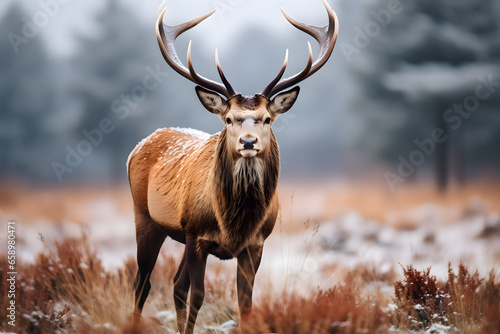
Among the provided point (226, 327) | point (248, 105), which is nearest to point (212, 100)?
point (248, 105)

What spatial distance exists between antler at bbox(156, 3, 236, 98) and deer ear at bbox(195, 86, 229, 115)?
0.13 m

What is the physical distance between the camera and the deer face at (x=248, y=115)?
3857mm

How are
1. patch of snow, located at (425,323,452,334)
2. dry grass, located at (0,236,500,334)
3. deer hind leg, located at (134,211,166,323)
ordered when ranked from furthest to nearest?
1. deer hind leg, located at (134,211,166,323)
2. patch of snow, located at (425,323,452,334)
3. dry grass, located at (0,236,500,334)

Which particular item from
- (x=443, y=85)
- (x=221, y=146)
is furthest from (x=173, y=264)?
(x=443, y=85)

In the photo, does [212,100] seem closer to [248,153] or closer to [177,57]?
[248,153]

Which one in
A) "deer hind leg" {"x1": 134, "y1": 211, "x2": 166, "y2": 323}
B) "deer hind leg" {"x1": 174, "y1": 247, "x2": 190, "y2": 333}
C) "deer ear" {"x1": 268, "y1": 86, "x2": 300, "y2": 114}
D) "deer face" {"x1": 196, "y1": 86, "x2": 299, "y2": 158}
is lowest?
"deer hind leg" {"x1": 174, "y1": 247, "x2": 190, "y2": 333}

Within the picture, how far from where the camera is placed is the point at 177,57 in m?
5.02

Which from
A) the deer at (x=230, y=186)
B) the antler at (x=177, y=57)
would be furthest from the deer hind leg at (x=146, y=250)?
the antler at (x=177, y=57)

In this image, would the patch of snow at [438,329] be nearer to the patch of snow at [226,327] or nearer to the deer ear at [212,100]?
the patch of snow at [226,327]

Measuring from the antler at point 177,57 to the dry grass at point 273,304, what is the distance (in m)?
1.89

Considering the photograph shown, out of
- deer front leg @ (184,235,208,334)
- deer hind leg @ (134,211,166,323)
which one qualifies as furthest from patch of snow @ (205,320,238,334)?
deer hind leg @ (134,211,166,323)

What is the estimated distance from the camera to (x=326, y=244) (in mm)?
8961

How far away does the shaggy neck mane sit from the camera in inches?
163

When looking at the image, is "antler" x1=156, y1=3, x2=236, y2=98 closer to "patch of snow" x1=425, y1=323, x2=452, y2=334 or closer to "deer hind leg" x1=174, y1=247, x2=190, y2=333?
"deer hind leg" x1=174, y1=247, x2=190, y2=333
